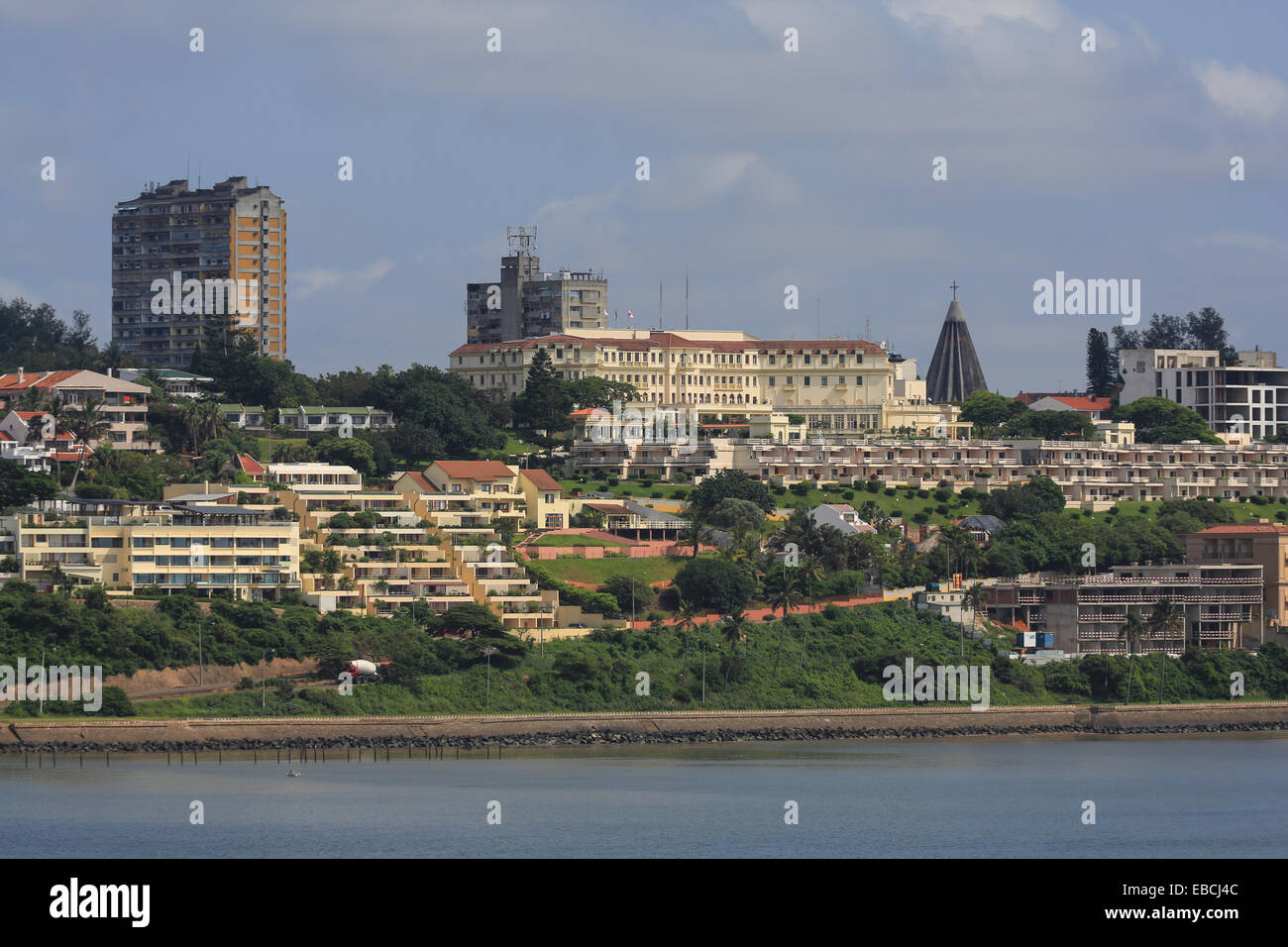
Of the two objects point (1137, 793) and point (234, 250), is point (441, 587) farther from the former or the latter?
point (234, 250)

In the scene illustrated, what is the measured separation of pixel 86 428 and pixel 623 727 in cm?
3441

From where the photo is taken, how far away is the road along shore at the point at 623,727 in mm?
73875

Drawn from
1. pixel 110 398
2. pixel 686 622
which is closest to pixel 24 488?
pixel 110 398

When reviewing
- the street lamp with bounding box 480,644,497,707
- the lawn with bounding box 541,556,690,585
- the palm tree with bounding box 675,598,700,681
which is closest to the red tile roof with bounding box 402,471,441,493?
the lawn with bounding box 541,556,690,585

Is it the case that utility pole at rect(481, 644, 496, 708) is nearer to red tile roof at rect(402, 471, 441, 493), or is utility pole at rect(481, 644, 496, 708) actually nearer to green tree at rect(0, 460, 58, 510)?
red tile roof at rect(402, 471, 441, 493)

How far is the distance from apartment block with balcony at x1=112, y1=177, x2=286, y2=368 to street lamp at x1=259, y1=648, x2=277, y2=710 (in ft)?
233

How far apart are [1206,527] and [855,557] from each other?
20.3 metres

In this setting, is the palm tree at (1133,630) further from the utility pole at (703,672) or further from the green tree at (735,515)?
the utility pole at (703,672)

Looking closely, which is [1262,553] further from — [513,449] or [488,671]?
[513,449]

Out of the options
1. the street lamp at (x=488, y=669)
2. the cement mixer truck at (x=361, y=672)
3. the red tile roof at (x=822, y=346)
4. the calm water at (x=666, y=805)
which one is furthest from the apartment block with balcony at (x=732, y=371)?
the calm water at (x=666, y=805)

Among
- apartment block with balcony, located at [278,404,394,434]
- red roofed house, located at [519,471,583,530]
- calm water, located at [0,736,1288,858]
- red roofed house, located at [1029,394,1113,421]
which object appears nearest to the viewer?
calm water, located at [0,736,1288,858]

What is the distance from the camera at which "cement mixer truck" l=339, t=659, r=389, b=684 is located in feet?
264

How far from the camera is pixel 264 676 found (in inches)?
3130

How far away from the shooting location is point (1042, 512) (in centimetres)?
11469
